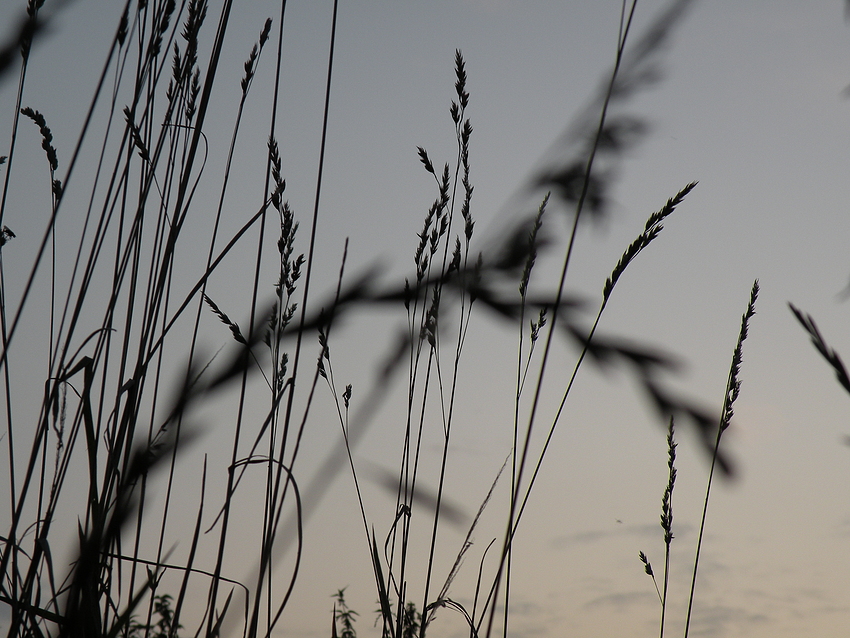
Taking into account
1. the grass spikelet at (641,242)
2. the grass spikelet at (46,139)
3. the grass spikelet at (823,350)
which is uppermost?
the grass spikelet at (46,139)

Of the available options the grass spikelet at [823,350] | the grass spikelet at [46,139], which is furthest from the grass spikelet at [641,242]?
the grass spikelet at [46,139]

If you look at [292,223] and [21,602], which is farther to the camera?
[292,223]

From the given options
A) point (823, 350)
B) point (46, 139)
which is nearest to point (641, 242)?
point (823, 350)

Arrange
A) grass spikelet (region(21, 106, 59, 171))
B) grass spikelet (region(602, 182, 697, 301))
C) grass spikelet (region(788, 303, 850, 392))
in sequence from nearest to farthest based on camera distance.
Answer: grass spikelet (region(788, 303, 850, 392)) → grass spikelet (region(602, 182, 697, 301)) → grass spikelet (region(21, 106, 59, 171))

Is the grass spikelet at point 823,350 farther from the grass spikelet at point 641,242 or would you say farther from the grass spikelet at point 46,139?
the grass spikelet at point 46,139

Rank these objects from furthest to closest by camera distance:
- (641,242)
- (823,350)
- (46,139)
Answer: (46,139)
(641,242)
(823,350)

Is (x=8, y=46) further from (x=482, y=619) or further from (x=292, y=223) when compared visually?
(x=482, y=619)

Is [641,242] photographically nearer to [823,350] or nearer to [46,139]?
[823,350]

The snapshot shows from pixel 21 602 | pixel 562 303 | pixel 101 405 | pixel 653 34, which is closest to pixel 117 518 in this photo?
pixel 21 602

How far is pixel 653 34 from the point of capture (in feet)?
2.23

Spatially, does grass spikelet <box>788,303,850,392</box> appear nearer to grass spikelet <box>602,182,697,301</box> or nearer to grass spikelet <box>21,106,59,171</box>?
grass spikelet <box>602,182,697,301</box>

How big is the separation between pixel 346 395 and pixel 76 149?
0.56m

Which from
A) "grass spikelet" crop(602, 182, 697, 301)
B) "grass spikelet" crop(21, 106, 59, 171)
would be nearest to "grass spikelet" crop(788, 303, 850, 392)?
"grass spikelet" crop(602, 182, 697, 301)

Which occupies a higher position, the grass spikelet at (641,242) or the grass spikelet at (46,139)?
the grass spikelet at (46,139)
